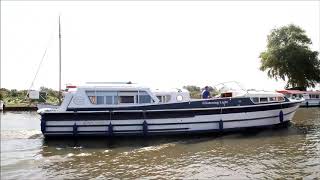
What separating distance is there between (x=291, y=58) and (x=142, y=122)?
40.6 metres

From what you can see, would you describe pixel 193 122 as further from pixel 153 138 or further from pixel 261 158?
pixel 261 158

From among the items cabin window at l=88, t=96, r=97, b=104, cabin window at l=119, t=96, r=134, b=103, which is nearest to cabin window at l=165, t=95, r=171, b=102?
cabin window at l=119, t=96, r=134, b=103

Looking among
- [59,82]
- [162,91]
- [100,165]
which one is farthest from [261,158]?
[59,82]

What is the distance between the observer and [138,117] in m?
20.0

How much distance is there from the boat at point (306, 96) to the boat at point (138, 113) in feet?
94.3

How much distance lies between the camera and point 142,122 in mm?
20016

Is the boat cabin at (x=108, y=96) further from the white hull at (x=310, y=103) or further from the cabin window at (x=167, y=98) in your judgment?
the white hull at (x=310, y=103)

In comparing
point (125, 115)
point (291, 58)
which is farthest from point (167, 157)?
point (291, 58)

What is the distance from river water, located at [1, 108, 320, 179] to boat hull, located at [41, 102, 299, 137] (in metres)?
0.57

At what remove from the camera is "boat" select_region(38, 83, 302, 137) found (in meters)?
19.8

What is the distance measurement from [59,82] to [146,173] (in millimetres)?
12384

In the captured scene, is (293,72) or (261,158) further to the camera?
(293,72)

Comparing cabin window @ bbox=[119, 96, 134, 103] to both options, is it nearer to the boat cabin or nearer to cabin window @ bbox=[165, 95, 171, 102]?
the boat cabin

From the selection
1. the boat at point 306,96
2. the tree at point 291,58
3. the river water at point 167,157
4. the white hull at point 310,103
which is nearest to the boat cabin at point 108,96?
the river water at point 167,157
